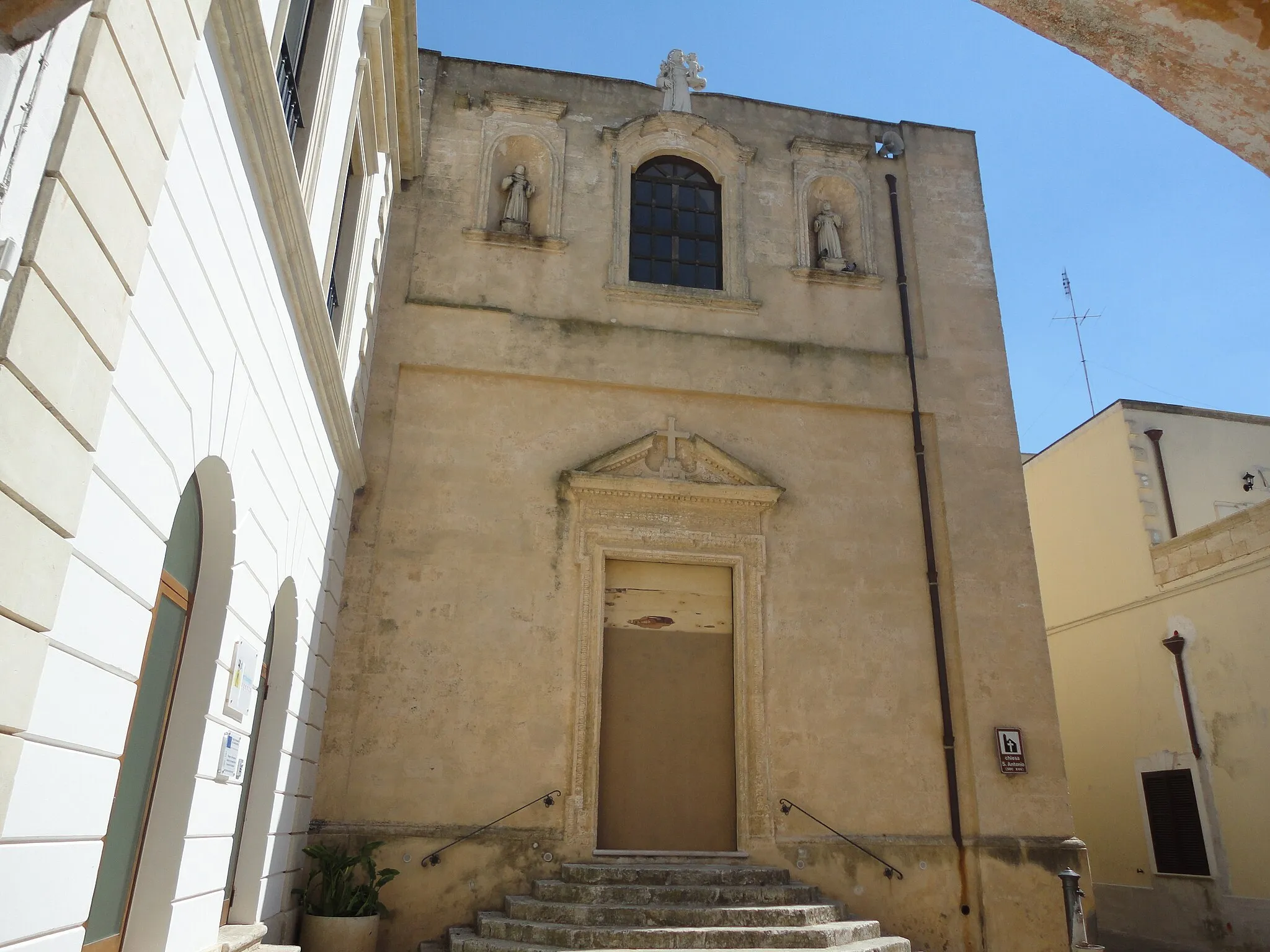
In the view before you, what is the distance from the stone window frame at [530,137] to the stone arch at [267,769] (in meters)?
5.69

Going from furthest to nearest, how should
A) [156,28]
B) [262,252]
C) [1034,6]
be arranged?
1. [262,252]
2. [156,28]
3. [1034,6]

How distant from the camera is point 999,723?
9883 mm

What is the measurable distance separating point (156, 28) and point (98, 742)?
261cm

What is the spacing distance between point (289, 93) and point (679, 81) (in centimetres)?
750

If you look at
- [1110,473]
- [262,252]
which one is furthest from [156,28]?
[1110,473]

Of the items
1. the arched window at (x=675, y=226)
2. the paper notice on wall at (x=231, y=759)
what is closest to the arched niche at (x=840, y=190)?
the arched window at (x=675, y=226)

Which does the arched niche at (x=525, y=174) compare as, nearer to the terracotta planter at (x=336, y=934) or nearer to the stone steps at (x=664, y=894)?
the stone steps at (x=664, y=894)

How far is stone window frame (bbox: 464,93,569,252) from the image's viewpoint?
37.3 feet

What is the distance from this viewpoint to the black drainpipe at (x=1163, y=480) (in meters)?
14.4

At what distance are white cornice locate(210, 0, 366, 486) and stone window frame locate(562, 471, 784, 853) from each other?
10.7ft

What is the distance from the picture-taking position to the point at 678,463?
1046 centimetres

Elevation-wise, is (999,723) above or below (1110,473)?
below

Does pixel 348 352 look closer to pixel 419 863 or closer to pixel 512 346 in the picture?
pixel 512 346

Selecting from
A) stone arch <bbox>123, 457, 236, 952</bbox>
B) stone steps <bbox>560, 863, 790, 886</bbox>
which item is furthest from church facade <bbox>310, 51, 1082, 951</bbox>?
stone arch <bbox>123, 457, 236, 952</bbox>
